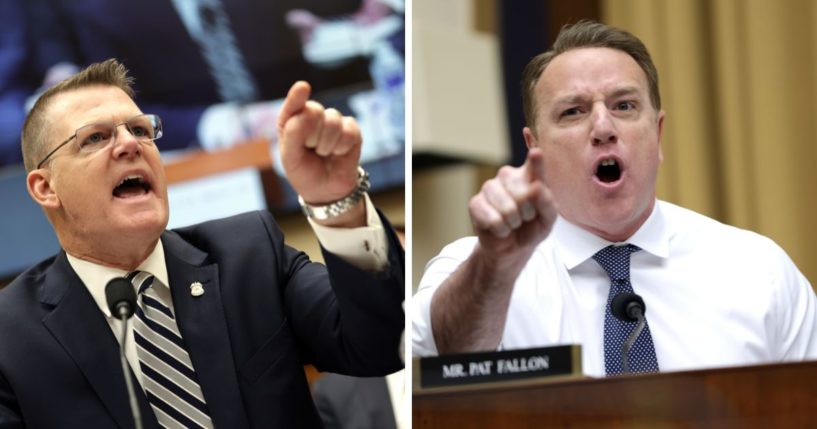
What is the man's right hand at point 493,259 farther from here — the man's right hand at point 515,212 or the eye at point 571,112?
the eye at point 571,112

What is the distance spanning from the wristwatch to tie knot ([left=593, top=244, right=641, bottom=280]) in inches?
16.8

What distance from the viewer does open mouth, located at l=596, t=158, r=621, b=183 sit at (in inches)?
78.1

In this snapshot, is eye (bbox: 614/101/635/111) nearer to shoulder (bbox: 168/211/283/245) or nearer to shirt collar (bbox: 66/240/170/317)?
shoulder (bbox: 168/211/283/245)

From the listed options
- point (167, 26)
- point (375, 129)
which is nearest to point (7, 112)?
point (167, 26)

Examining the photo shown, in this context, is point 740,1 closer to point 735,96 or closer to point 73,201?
point 735,96

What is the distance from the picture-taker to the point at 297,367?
217cm

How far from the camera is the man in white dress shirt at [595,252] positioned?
1899mm

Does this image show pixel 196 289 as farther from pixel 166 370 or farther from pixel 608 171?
pixel 608 171

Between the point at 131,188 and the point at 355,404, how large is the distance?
4.67ft

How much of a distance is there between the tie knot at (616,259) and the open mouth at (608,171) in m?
0.12

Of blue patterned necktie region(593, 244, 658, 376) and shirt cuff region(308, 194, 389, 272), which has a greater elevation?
shirt cuff region(308, 194, 389, 272)

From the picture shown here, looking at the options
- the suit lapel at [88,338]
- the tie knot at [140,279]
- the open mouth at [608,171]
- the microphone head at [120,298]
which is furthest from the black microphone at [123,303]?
the open mouth at [608,171]

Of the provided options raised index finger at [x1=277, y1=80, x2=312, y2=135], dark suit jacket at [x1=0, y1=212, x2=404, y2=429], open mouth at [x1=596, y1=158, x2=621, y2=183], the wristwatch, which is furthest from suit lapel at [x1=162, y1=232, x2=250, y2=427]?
open mouth at [x1=596, y1=158, x2=621, y2=183]

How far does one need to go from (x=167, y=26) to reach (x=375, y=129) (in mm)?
1244
